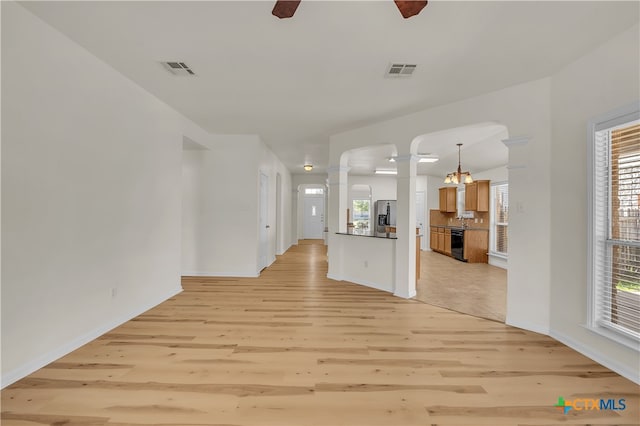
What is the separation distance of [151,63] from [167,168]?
5.14 ft

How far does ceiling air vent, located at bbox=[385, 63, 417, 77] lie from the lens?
9.30ft

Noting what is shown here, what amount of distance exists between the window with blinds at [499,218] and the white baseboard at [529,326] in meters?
4.35

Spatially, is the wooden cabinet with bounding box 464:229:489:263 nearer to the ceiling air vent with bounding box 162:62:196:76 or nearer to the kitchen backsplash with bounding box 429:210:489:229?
the kitchen backsplash with bounding box 429:210:489:229

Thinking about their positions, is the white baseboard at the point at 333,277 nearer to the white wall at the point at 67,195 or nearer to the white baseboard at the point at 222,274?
the white baseboard at the point at 222,274

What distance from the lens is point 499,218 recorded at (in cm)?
723

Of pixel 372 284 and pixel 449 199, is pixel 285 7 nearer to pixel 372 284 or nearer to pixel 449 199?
pixel 372 284

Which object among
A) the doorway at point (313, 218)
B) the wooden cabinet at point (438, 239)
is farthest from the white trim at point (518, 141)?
the doorway at point (313, 218)

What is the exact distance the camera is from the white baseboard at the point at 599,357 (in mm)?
2205

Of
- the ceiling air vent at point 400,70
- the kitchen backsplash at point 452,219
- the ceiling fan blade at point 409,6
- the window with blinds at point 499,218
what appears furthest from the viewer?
the kitchen backsplash at point 452,219

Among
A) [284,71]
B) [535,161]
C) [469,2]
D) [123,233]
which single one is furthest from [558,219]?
[123,233]

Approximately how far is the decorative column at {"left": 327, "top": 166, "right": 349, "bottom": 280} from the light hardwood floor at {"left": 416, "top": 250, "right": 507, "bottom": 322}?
5.10 feet

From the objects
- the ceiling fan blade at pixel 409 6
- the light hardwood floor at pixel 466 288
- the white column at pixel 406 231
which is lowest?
the light hardwood floor at pixel 466 288

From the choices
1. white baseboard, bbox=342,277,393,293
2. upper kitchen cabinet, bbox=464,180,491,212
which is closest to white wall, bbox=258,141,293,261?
white baseboard, bbox=342,277,393,293

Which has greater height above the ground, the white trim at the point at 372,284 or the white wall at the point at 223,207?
the white wall at the point at 223,207
